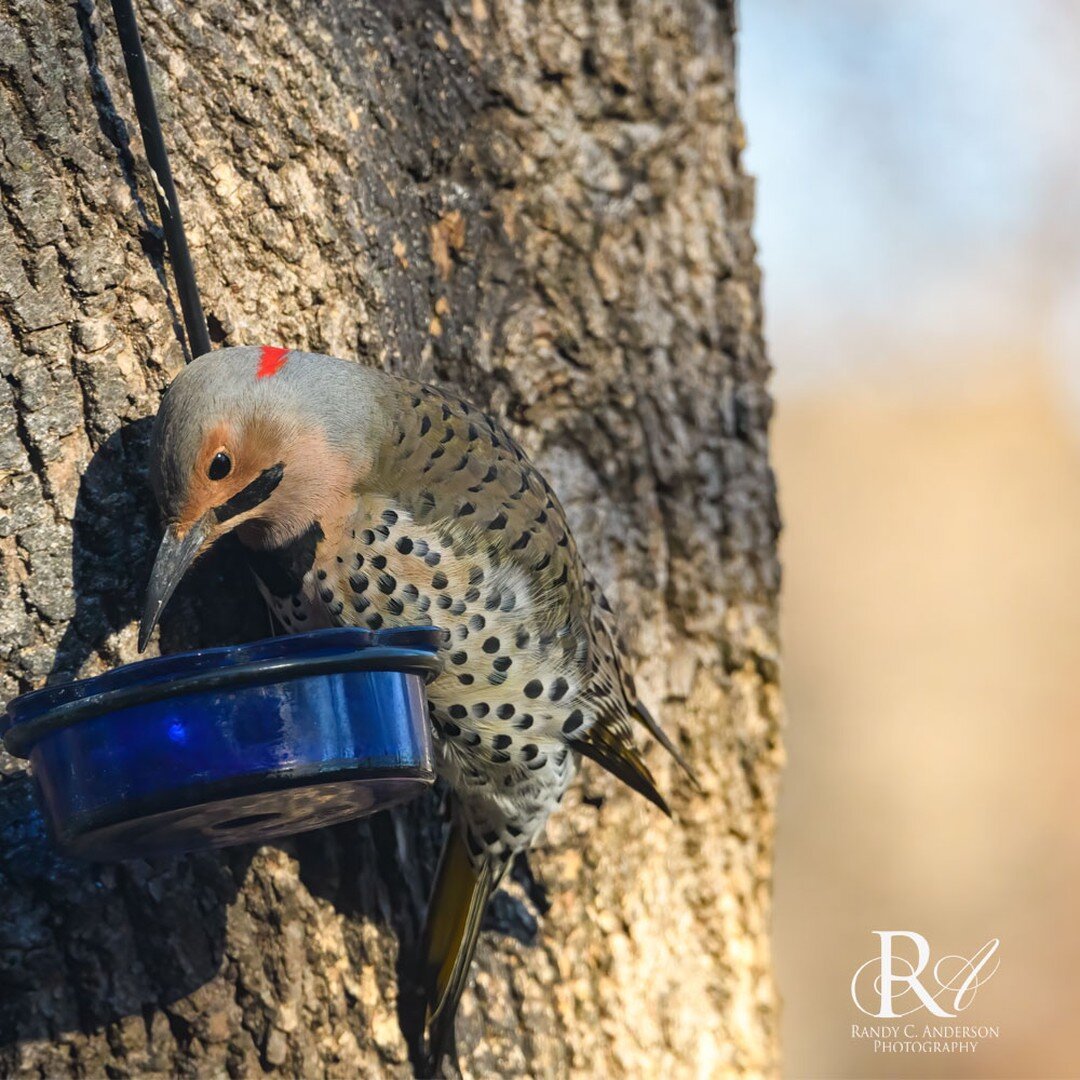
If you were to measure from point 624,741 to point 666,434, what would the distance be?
80 cm

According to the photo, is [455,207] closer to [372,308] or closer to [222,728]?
[372,308]

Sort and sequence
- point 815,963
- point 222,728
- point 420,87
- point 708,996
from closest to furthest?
point 222,728 < point 420,87 < point 708,996 < point 815,963

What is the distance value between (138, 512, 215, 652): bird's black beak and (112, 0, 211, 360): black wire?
0.32 m

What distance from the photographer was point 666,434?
11.1ft

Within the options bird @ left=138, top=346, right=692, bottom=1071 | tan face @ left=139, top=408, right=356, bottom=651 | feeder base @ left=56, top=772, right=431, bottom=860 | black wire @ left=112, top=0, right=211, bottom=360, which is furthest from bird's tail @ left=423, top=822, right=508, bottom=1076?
black wire @ left=112, top=0, right=211, bottom=360

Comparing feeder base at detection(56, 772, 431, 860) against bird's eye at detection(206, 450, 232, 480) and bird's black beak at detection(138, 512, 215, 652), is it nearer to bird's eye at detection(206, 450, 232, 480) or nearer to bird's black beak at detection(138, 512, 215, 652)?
bird's black beak at detection(138, 512, 215, 652)

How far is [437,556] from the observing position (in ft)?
8.66

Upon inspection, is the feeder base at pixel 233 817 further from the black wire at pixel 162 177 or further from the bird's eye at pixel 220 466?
the black wire at pixel 162 177

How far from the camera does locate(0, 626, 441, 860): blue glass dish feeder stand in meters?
1.93

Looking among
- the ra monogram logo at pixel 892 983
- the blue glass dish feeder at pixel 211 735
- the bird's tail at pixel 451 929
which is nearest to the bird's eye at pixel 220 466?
the blue glass dish feeder at pixel 211 735

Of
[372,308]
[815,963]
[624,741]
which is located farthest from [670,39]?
[815,963]

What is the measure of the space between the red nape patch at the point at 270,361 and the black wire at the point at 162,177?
0.10 metres

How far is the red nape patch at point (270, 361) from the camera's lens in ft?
8.29

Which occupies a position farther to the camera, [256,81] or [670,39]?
[670,39]
